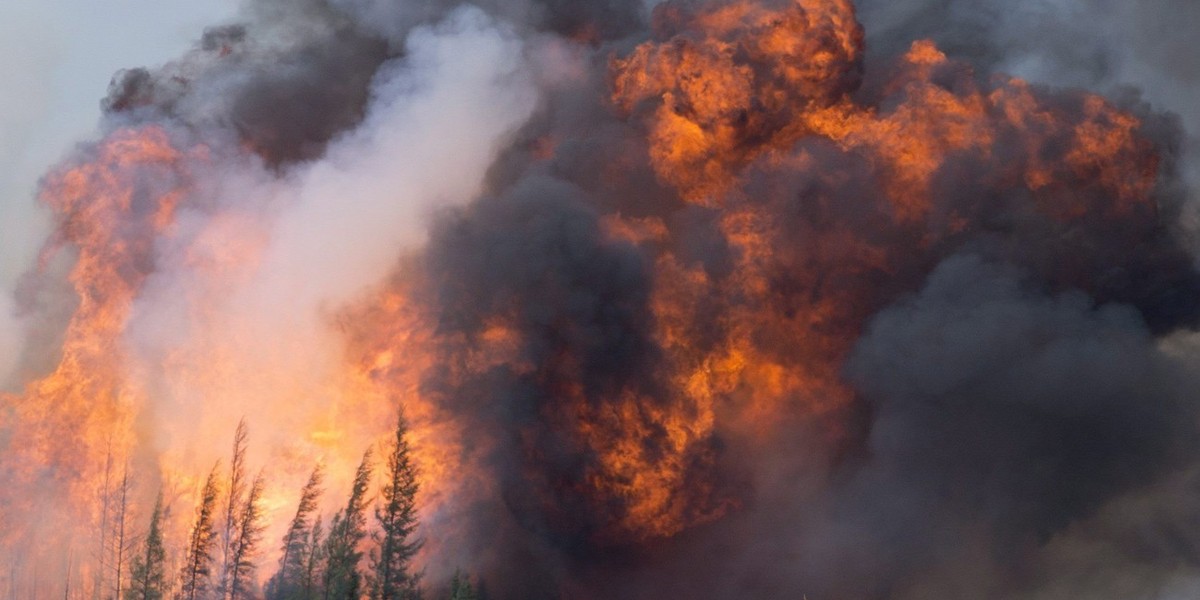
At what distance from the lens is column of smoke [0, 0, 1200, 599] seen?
5697 cm

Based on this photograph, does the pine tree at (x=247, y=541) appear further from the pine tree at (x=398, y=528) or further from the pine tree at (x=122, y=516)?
the pine tree at (x=122, y=516)

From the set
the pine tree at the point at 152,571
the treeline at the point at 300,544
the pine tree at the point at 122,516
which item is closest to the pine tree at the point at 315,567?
the treeline at the point at 300,544

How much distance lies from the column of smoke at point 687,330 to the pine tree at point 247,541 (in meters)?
0.92

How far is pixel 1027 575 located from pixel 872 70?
80.3 ft

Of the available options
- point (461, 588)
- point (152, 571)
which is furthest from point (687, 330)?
point (152, 571)

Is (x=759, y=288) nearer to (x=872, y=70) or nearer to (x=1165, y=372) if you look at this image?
(x=872, y=70)

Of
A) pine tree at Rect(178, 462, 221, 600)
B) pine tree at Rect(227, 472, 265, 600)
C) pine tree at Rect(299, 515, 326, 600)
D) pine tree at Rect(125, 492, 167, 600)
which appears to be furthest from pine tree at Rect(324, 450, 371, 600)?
pine tree at Rect(125, 492, 167, 600)

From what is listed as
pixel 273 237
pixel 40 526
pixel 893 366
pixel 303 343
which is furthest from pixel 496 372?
pixel 40 526

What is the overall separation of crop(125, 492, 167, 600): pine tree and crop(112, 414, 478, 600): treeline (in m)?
0.08

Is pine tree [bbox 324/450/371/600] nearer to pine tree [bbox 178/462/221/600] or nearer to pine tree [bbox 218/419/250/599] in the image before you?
pine tree [bbox 218/419/250/599]

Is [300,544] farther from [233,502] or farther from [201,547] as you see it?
[201,547]

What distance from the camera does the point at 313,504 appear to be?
183 ft

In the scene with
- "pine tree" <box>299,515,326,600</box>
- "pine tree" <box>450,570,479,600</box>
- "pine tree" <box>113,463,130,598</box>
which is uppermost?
"pine tree" <box>113,463,130,598</box>

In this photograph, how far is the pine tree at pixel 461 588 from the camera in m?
54.2
